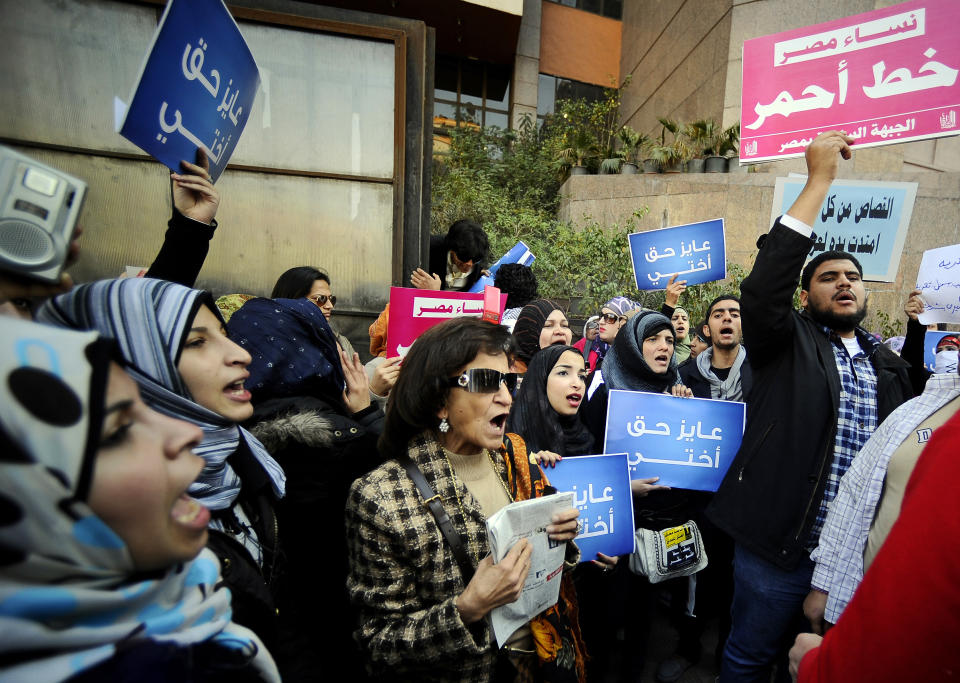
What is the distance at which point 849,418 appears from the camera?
2.09 m

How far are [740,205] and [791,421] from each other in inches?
358

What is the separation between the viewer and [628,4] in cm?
1605

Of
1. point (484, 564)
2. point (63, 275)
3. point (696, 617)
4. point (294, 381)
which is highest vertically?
point (63, 275)

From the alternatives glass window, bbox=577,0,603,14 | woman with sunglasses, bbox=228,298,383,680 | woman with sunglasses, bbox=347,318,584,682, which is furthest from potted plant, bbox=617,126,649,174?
woman with sunglasses, bbox=228,298,383,680

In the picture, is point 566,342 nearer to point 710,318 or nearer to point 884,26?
point 710,318

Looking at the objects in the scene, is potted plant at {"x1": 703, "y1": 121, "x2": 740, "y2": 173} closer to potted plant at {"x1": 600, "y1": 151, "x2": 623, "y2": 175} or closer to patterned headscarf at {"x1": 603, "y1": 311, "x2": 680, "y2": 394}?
potted plant at {"x1": 600, "y1": 151, "x2": 623, "y2": 175}

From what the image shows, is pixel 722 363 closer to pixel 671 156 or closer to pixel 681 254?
pixel 681 254

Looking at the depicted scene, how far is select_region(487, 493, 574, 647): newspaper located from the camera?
135 centimetres

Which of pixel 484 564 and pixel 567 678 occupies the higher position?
pixel 484 564

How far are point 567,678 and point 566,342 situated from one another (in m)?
2.25

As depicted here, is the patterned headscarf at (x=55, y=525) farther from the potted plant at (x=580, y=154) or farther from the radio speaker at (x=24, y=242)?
the potted plant at (x=580, y=154)

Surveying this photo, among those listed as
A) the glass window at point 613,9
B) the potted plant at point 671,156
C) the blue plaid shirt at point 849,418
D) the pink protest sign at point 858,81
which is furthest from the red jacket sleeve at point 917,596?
the glass window at point 613,9

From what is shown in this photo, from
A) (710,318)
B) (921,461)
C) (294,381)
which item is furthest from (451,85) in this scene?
(921,461)

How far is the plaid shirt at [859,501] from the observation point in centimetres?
154
